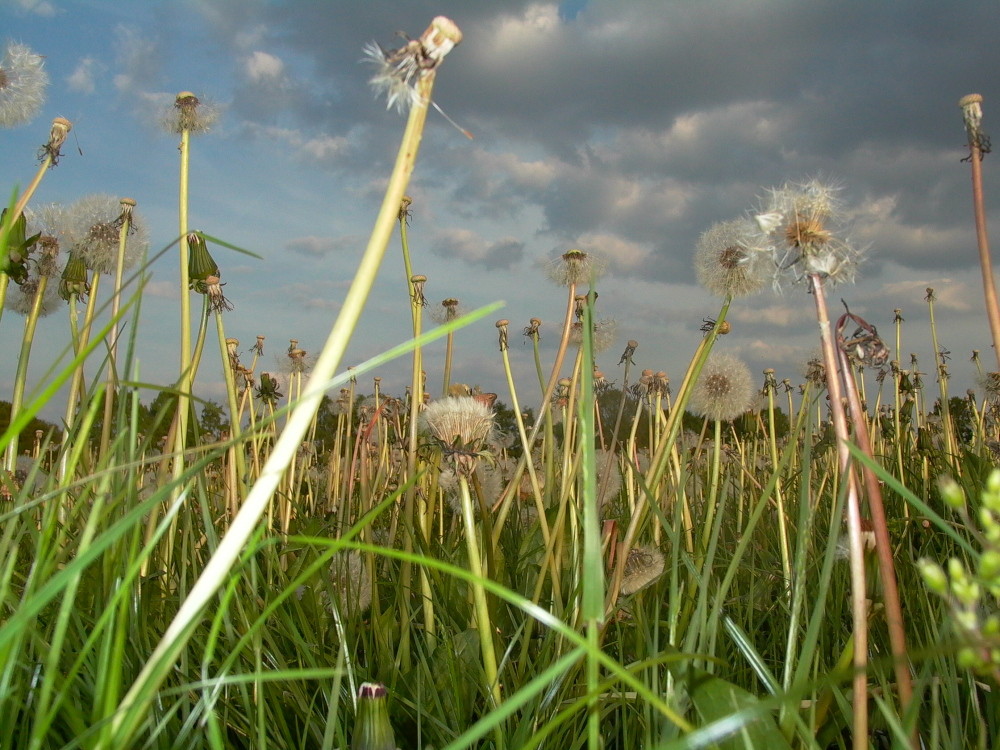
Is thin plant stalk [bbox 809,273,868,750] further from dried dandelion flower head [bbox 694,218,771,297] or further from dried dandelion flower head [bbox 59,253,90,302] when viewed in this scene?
dried dandelion flower head [bbox 59,253,90,302]

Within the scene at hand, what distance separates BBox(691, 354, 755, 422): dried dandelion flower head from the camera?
2416 millimetres

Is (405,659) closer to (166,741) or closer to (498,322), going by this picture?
(166,741)

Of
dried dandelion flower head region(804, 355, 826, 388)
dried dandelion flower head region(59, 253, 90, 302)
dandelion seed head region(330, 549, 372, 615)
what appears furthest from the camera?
dried dandelion flower head region(804, 355, 826, 388)

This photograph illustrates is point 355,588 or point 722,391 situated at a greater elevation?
point 722,391

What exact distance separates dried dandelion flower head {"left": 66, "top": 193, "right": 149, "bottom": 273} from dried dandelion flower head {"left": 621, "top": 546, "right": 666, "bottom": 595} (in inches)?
65.0

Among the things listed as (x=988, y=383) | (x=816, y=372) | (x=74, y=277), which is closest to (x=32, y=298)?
(x=74, y=277)

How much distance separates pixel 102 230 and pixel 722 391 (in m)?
2.01

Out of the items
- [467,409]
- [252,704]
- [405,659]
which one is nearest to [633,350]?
[467,409]

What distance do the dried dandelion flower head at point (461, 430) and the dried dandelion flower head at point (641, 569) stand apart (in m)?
0.41

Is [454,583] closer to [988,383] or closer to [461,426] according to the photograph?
[461,426]

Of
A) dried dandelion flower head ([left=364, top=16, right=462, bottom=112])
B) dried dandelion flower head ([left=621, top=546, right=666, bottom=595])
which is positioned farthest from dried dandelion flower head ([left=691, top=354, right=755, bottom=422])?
dried dandelion flower head ([left=364, top=16, right=462, bottom=112])

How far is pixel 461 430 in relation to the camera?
156cm

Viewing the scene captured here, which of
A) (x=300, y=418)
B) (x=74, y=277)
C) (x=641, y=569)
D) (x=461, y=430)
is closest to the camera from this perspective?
(x=300, y=418)

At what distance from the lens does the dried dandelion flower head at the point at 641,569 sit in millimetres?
1691
